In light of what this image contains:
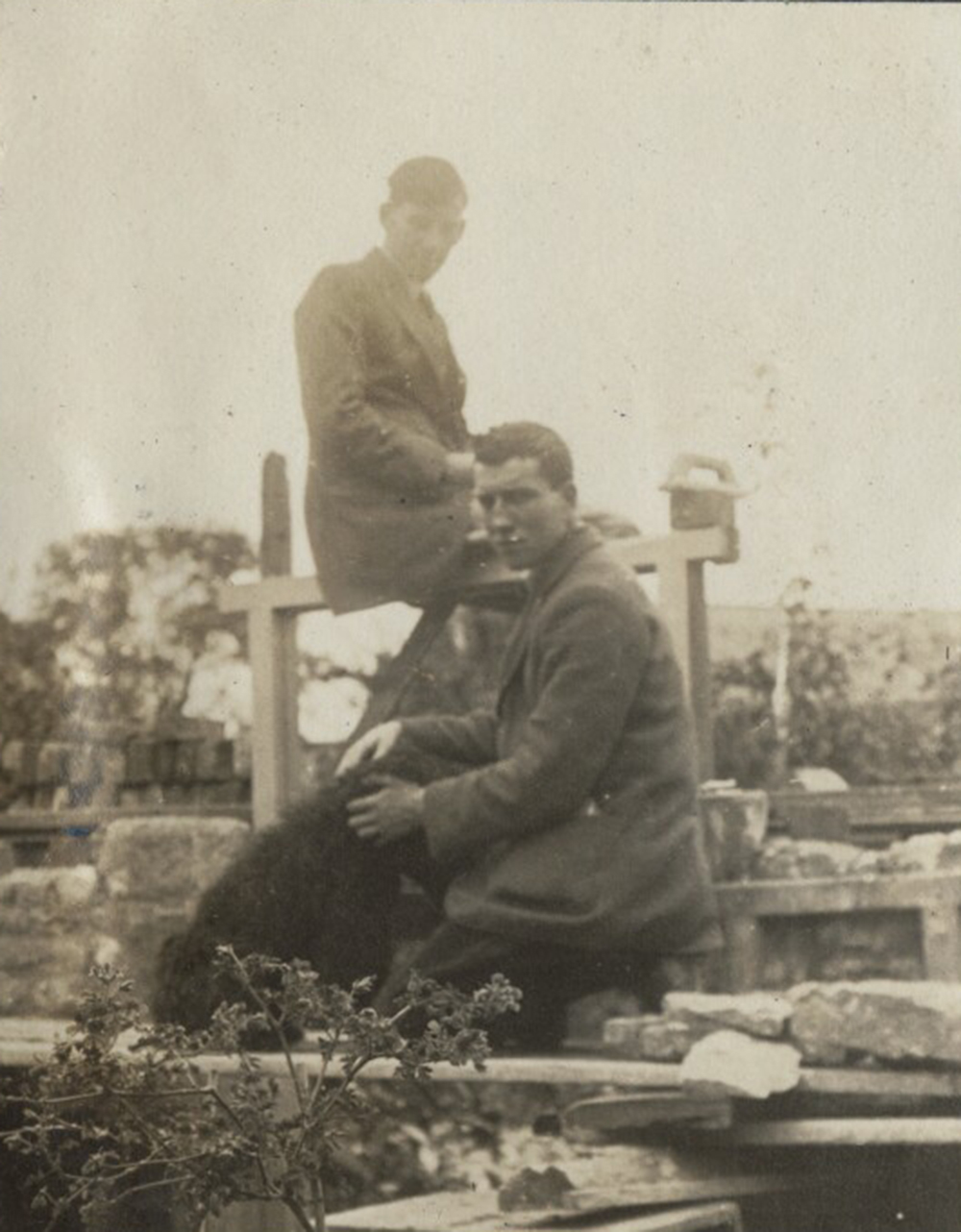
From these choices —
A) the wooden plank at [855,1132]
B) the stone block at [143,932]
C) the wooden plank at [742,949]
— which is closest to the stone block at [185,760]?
the stone block at [143,932]

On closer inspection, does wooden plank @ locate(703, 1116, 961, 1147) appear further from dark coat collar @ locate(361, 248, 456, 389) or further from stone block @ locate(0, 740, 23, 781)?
stone block @ locate(0, 740, 23, 781)

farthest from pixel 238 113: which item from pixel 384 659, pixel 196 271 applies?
pixel 384 659

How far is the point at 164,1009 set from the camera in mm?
3939

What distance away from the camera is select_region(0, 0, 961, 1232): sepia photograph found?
11.4ft

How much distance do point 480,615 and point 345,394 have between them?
0.48m

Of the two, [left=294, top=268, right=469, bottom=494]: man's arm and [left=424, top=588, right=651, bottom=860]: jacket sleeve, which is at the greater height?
[left=294, top=268, right=469, bottom=494]: man's arm

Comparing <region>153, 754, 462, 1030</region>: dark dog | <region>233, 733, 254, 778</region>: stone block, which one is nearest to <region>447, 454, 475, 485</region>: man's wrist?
<region>153, 754, 462, 1030</region>: dark dog

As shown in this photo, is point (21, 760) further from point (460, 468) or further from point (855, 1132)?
point (855, 1132)

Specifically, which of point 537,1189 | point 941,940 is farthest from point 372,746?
point 941,940

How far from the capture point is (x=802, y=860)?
3.57m

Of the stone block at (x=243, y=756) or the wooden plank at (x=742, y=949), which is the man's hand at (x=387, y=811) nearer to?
the stone block at (x=243, y=756)

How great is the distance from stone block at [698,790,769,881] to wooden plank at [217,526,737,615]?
1.32ft

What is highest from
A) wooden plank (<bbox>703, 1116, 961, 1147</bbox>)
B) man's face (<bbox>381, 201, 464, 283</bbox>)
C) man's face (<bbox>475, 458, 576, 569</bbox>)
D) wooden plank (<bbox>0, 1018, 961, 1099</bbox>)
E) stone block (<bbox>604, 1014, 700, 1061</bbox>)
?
man's face (<bbox>381, 201, 464, 283</bbox>)

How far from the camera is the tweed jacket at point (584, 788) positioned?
3.63 m
